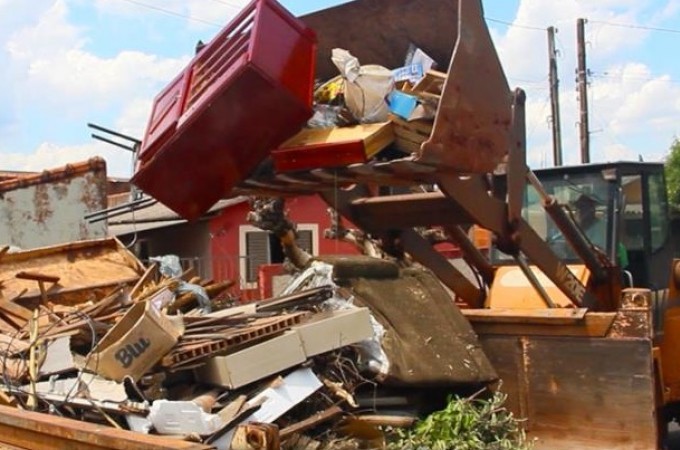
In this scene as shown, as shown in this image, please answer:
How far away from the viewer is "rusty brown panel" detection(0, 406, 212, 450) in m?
2.63

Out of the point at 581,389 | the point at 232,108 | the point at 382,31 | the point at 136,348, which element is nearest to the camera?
the point at 136,348

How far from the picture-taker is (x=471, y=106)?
12.6 feet

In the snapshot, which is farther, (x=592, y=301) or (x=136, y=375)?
(x=592, y=301)

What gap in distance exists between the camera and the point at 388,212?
5020 mm

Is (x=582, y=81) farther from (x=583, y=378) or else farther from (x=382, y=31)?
(x=583, y=378)

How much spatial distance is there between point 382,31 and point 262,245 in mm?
14578

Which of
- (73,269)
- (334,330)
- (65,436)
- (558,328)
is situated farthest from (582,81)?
(65,436)

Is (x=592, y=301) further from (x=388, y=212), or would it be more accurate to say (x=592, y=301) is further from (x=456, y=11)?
(x=456, y=11)

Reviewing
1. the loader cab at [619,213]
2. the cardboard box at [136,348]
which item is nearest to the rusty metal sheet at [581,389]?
the loader cab at [619,213]

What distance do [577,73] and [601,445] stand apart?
20667 mm

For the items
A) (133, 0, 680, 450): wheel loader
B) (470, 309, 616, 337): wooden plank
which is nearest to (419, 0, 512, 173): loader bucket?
(133, 0, 680, 450): wheel loader

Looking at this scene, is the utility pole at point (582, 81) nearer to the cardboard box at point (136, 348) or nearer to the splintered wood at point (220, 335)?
the splintered wood at point (220, 335)

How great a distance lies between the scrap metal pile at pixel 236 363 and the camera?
10.2 feet

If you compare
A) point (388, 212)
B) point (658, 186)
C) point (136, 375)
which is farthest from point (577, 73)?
point (136, 375)
